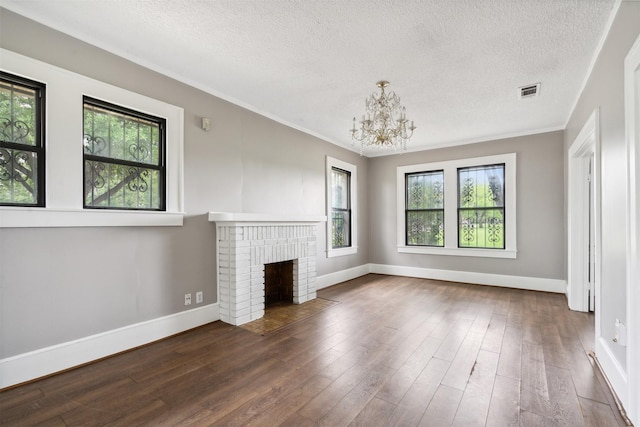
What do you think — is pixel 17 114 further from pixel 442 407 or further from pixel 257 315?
pixel 442 407

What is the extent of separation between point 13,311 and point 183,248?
132 centimetres

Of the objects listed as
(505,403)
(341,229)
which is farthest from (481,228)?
(505,403)

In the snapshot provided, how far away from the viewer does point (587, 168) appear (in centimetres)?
373

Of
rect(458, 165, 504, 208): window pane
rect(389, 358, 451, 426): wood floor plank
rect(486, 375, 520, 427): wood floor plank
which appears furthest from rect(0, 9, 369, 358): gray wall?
rect(458, 165, 504, 208): window pane

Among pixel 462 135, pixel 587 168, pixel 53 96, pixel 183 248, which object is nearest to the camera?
pixel 53 96

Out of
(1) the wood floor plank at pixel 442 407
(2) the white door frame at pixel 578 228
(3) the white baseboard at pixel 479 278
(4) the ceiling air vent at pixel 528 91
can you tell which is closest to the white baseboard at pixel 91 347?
(1) the wood floor plank at pixel 442 407

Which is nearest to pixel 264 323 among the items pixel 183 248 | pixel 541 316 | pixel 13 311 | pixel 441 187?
pixel 183 248

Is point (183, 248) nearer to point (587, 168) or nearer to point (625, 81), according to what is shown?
point (625, 81)

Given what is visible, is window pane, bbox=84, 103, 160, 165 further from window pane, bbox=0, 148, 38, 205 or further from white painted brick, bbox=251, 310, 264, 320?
white painted brick, bbox=251, 310, 264, 320

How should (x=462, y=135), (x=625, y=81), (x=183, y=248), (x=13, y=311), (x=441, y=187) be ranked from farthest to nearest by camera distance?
(x=441, y=187) < (x=462, y=135) < (x=183, y=248) < (x=13, y=311) < (x=625, y=81)

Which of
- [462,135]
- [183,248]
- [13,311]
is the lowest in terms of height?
[13,311]

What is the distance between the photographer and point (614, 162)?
207 centimetres

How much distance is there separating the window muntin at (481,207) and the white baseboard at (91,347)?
4674mm

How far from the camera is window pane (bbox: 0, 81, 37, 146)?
2127 millimetres
